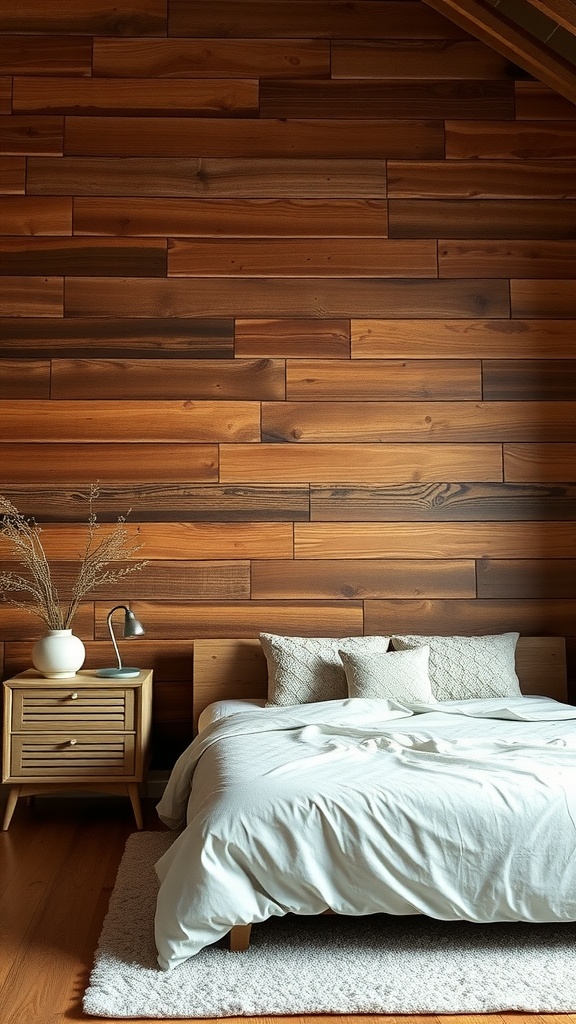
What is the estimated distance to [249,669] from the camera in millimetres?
3982

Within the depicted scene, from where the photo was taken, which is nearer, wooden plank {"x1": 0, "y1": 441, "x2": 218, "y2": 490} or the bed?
the bed

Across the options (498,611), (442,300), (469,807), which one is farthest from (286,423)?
(469,807)

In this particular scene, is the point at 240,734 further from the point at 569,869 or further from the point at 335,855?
the point at 569,869

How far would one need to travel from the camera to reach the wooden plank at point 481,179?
4242mm

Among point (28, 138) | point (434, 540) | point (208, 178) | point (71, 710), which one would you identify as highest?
point (28, 138)

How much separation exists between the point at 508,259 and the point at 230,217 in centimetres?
132

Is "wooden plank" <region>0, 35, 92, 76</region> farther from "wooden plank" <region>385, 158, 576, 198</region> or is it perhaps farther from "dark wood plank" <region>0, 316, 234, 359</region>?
"wooden plank" <region>385, 158, 576, 198</region>

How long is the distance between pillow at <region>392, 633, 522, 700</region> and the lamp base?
1.12 metres

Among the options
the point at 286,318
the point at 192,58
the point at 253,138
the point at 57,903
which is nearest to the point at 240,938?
the point at 57,903

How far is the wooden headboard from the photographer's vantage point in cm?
396

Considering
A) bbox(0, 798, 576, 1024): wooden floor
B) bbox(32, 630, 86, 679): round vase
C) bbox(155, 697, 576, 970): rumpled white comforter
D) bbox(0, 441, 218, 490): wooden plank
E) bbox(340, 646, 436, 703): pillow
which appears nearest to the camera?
bbox(0, 798, 576, 1024): wooden floor

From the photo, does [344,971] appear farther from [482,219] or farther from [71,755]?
[482,219]

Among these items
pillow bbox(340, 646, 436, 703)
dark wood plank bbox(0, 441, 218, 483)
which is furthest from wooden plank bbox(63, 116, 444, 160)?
pillow bbox(340, 646, 436, 703)

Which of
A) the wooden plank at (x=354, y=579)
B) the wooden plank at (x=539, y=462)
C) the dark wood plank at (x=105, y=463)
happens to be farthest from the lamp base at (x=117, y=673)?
the wooden plank at (x=539, y=462)
